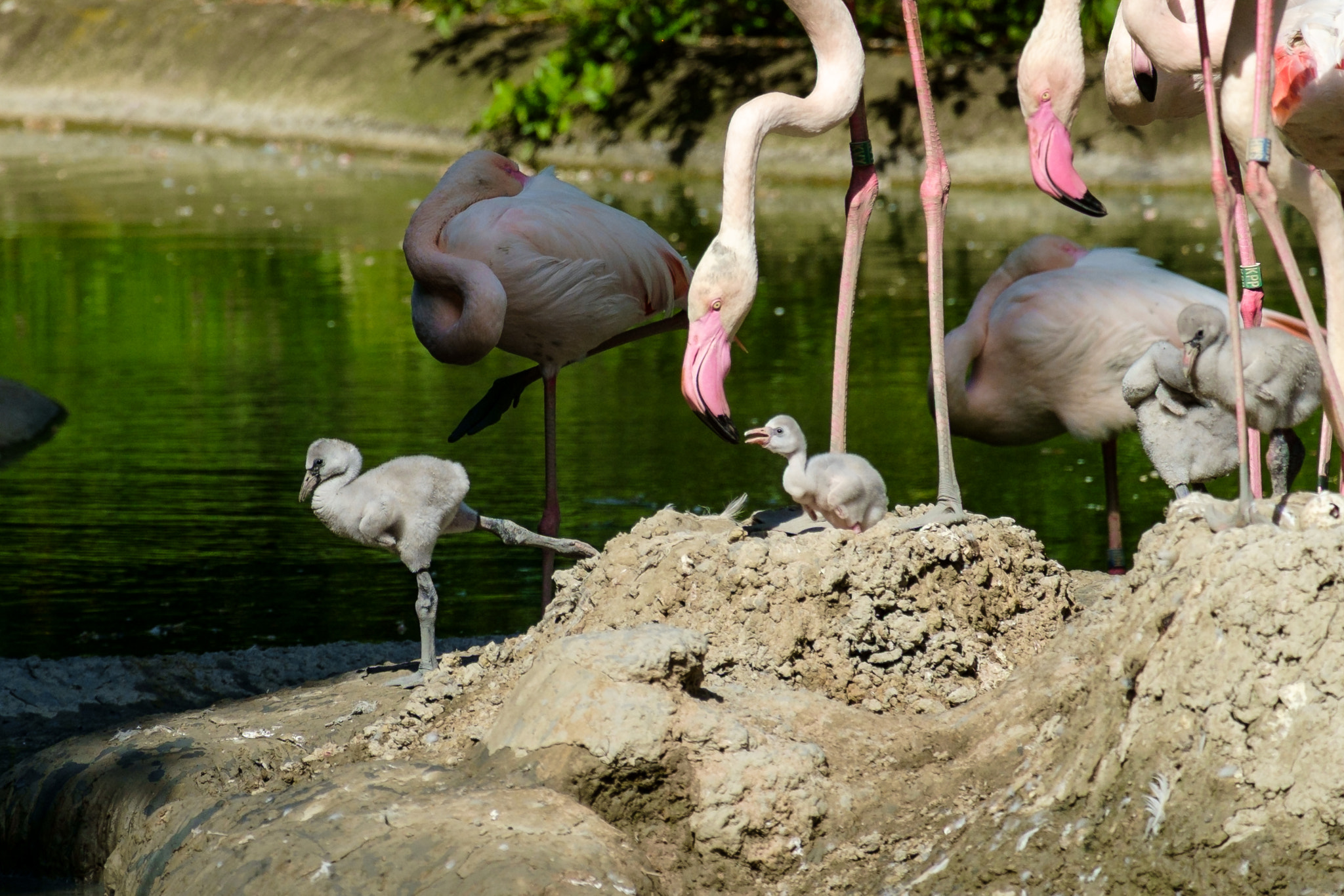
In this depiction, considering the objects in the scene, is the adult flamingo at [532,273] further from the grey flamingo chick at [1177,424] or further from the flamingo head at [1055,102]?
the grey flamingo chick at [1177,424]

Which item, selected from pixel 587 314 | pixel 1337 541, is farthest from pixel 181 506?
pixel 1337 541

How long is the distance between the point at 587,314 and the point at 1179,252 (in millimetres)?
6809

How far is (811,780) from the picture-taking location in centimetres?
336

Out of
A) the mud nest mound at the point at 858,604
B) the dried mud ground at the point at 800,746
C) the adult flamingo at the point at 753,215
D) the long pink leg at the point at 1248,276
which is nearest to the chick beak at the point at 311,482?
the dried mud ground at the point at 800,746

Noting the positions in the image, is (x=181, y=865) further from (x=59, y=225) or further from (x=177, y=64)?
(x=177, y=64)

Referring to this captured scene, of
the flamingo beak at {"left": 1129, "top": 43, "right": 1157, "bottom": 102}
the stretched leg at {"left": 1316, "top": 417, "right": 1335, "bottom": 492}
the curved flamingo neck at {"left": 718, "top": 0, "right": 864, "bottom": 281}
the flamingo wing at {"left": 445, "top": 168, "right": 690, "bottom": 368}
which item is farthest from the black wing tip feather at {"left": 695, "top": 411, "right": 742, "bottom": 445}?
the flamingo beak at {"left": 1129, "top": 43, "right": 1157, "bottom": 102}

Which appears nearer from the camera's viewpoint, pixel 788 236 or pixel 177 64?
pixel 788 236

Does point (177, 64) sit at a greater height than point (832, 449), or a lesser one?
greater

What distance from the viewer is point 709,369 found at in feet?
14.0

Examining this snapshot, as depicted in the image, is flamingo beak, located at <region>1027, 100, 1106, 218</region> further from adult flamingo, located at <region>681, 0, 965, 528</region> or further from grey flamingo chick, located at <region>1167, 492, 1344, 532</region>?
grey flamingo chick, located at <region>1167, 492, 1344, 532</region>

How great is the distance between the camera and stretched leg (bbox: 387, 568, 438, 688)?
423 centimetres

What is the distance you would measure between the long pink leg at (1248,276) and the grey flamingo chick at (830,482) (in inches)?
34.9

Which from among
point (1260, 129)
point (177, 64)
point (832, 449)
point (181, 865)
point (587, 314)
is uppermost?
point (177, 64)

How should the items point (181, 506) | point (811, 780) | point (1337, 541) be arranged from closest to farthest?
1. point (1337, 541)
2. point (811, 780)
3. point (181, 506)
